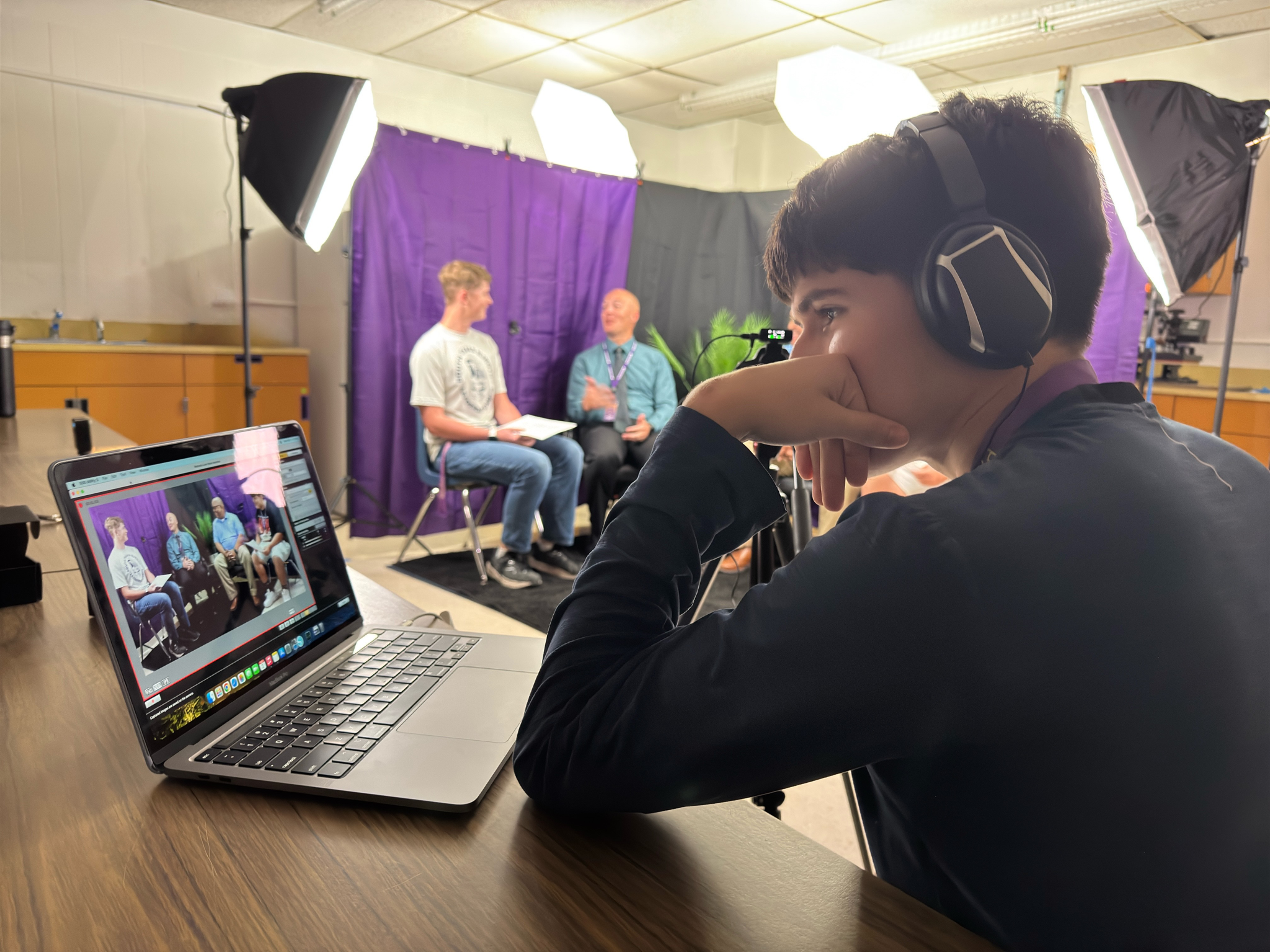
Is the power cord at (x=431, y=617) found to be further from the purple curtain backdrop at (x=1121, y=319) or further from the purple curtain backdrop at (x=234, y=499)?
the purple curtain backdrop at (x=1121, y=319)

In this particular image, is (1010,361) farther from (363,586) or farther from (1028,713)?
(363,586)

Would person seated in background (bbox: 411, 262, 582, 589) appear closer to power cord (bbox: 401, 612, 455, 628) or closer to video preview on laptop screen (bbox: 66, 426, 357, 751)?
power cord (bbox: 401, 612, 455, 628)

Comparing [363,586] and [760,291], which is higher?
[760,291]

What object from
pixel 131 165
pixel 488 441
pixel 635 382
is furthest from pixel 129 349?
pixel 635 382

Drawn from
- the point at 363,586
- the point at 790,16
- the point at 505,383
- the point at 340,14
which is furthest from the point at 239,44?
the point at 363,586

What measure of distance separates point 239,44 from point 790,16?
310 centimetres

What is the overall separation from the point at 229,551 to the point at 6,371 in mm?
2401

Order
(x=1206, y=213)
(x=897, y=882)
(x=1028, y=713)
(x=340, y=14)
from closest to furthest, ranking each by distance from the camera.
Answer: (x=1028, y=713) → (x=897, y=882) → (x=1206, y=213) → (x=340, y=14)

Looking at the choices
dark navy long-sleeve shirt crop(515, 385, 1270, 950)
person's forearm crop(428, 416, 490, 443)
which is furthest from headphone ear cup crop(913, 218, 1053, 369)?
person's forearm crop(428, 416, 490, 443)

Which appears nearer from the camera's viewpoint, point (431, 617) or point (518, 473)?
point (431, 617)

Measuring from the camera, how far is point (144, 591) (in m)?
0.61

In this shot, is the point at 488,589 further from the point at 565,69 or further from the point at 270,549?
the point at 565,69

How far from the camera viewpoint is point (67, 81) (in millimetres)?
4074

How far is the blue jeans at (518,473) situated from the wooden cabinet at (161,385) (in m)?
1.17
